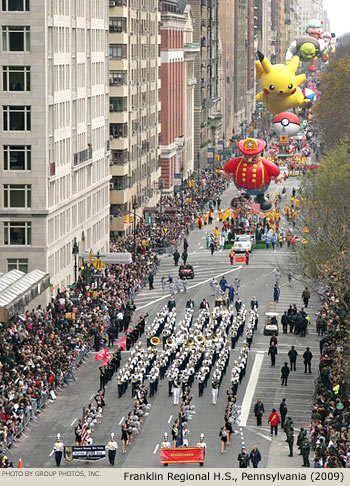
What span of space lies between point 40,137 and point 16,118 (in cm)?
182

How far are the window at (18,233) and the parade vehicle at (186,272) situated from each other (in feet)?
54.4

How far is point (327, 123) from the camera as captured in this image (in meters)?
174

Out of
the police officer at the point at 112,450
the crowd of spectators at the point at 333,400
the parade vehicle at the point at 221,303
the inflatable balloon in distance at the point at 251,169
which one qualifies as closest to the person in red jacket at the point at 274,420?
the crowd of spectators at the point at 333,400

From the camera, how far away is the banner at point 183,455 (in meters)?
60.5

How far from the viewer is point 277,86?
11181 centimetres

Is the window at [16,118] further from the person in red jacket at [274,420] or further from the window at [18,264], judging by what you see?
the person in red jacket at [274,420]

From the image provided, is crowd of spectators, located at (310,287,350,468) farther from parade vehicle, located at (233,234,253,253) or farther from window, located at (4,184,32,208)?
parade vehicle, located at (233,234,253,253)

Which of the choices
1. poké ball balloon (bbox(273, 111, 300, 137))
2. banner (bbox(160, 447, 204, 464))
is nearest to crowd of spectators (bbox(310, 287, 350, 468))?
banner (bbox(160, 447, 204, 464))

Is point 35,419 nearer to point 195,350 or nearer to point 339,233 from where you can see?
point 195,350

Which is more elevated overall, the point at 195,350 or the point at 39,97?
the point at 39,97

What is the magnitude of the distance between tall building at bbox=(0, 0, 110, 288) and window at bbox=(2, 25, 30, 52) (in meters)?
0.06

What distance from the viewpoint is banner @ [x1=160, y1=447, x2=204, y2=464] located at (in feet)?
198
